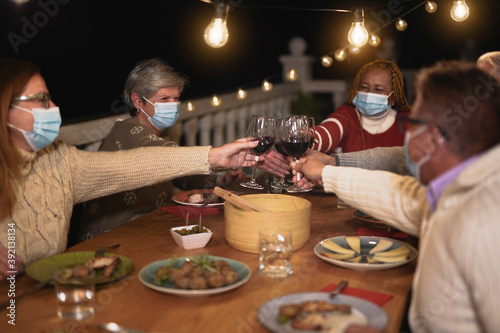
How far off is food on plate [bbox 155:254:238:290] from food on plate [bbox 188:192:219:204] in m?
0.73

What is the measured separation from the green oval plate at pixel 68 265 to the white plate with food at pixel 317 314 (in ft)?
1.44

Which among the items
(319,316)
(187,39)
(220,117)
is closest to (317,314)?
(319,316)

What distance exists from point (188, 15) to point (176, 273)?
477cm

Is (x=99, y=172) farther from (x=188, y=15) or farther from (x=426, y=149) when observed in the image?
(x=188, y=15)

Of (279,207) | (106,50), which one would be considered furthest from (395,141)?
(106,50)

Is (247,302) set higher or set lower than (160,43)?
lower

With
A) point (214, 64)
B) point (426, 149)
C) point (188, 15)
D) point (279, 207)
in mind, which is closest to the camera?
point (426, 149)

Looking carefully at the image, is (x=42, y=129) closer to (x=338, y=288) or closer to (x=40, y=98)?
(x=40, y=98)

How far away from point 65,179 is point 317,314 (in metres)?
1.10

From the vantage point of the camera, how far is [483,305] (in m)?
1.13

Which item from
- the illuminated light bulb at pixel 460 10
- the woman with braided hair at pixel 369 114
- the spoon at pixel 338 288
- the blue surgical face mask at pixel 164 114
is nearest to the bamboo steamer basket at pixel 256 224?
the spoon at pixel 338 288

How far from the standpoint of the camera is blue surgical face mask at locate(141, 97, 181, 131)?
9.55 feet

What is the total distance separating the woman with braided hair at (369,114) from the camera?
3.08 m

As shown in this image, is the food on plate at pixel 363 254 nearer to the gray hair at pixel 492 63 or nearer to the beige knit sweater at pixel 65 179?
the beige knit sweater at pixel 65 179
